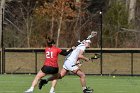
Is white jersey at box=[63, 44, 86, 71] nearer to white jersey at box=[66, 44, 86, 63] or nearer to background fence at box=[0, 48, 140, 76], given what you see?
white jersey at box=[66, 44, 86, 63]

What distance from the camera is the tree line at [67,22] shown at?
123 ft

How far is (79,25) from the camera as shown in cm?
4075

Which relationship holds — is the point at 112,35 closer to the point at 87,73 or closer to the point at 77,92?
the point at 87,73

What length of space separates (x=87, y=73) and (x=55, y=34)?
396 inches

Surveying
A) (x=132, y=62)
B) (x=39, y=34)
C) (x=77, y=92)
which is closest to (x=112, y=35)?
(x=39, y=34)

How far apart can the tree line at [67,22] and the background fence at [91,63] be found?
229cm

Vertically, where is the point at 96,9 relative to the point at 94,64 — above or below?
above

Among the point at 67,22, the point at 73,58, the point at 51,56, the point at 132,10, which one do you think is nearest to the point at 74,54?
the point at 73,58

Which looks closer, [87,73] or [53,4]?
[87,73]

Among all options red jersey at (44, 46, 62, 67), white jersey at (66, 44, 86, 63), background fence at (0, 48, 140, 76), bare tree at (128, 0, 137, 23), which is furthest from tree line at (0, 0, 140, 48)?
red jersey at (44, 46, 62, 67)

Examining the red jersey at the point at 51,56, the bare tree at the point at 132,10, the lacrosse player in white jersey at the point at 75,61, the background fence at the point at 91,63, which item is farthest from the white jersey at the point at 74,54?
the bare tree at the point at 132,10

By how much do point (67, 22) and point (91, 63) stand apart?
32.1 feet

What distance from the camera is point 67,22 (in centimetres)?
4147

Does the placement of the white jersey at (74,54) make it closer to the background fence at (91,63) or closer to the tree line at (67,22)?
the background fence at (91,63)
